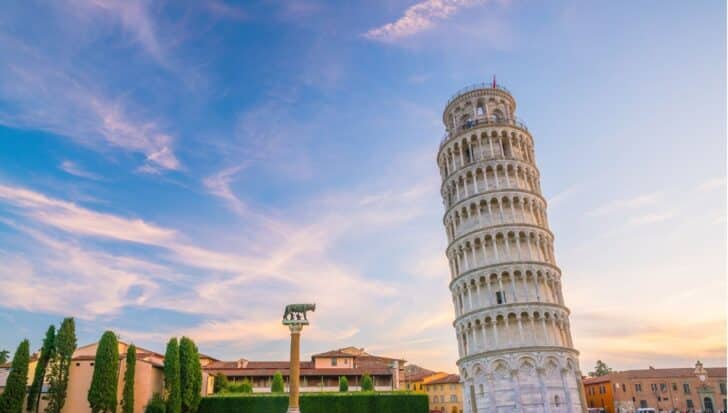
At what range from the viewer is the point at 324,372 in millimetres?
63500

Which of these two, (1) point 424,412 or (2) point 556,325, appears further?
(1) point 424,412

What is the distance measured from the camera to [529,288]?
43969mm

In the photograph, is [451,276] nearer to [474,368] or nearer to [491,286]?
[491,286]

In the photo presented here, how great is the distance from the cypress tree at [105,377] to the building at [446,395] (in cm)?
5677

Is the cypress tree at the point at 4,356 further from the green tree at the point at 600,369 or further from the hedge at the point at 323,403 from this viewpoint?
the green tree at the point at 600,369

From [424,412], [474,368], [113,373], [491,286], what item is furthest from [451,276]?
[113,373]

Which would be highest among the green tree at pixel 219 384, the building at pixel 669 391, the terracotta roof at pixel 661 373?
the green tree at pixel 219 384

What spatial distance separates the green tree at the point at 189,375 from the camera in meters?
44.9

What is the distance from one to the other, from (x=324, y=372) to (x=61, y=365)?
106 ft

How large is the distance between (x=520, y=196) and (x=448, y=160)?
31.9ft

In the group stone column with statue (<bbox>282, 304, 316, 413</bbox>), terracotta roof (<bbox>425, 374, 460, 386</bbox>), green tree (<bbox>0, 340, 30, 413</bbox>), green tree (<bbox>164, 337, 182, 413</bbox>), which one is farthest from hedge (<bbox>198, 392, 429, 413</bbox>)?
terracotta roof (<bbox>425, 374, 460, 386</bbox>)

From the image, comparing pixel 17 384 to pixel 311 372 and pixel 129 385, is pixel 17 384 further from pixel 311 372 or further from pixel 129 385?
pixel 311 372

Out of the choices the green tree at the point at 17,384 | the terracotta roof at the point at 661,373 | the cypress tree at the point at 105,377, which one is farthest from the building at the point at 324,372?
A: the terracotta roof at the point at 661,373

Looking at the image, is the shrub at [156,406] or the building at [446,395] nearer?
the shrub at [156,406]
